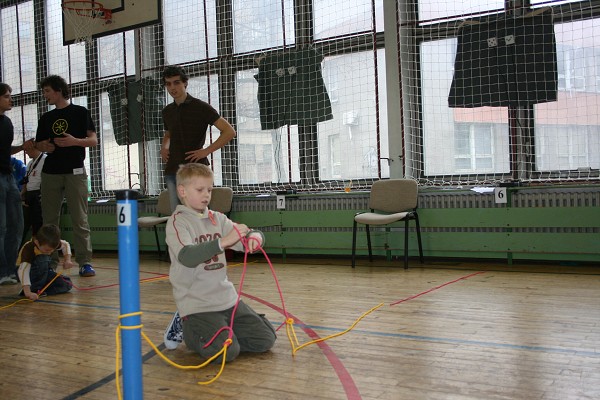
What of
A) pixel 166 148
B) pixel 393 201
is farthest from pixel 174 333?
pixel 393 201

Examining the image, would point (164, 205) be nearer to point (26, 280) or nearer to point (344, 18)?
point (26, 280)

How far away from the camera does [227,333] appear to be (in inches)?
85.7

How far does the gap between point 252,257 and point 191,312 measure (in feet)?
11.7

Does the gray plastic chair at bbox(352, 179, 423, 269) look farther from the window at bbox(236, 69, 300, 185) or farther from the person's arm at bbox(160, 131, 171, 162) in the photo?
the person's arm at bbox(160, 131, 171, 162)

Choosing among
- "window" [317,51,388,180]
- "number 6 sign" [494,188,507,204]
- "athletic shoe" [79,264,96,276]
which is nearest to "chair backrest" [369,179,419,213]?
"window" [317,51,388,180]

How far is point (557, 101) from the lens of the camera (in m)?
4.64

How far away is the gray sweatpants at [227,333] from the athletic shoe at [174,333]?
0.33 feet

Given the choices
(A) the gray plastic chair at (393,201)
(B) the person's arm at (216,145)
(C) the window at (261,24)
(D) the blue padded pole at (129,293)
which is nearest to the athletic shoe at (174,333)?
(D) the blue padded pole at (129,293)

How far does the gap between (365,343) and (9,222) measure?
290cm

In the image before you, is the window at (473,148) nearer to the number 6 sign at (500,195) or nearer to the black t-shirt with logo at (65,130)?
the number 6 sign at (500,195)

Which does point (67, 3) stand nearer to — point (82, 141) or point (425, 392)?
point (82, 141)

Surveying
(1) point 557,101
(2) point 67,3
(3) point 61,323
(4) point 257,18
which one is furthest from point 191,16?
(3) point 61,323

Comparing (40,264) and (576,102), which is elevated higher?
(576,102)

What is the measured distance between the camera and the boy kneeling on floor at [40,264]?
356 centimetres
